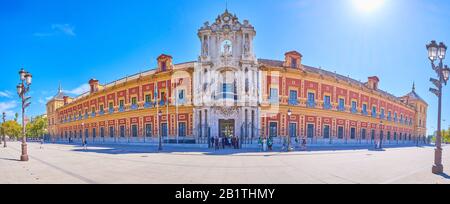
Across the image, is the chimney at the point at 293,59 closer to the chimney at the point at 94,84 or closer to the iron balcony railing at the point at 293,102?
the iron balcony railing at the point at 293,102

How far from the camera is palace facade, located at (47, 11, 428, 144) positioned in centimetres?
→ 2614

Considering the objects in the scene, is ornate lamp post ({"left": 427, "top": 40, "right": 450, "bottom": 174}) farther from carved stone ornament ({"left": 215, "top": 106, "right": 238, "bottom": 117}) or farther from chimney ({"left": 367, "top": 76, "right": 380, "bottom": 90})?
chimney ({"left": 367, "top": 76, "right": 380, "bottom": 90})

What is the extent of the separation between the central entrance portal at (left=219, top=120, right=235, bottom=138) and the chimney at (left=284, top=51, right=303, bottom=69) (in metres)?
9.99

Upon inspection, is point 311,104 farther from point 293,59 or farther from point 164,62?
point 164,62

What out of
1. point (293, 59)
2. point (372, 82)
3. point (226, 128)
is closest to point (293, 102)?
point (293, 59)

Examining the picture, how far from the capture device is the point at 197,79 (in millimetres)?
27141

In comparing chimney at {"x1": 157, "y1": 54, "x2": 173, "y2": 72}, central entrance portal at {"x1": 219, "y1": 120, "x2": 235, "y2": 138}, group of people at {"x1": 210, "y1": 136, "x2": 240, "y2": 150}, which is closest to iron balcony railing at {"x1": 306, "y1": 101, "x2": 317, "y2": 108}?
central entrance portal at {"x1": 219, "y1": 120, "x2": 235, "y2": 138}

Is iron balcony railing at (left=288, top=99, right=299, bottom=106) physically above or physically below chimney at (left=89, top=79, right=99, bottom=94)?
below

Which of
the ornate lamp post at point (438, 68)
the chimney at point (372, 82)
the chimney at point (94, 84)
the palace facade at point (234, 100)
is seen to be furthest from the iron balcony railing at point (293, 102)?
the chimney at point (94, 84)

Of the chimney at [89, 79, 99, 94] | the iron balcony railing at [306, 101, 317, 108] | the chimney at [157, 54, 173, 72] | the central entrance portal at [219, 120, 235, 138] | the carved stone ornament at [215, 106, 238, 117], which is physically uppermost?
the chimney at [157, 54, 173, 72]

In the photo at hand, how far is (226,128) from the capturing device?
2653 centimetres

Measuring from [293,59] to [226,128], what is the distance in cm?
1205
